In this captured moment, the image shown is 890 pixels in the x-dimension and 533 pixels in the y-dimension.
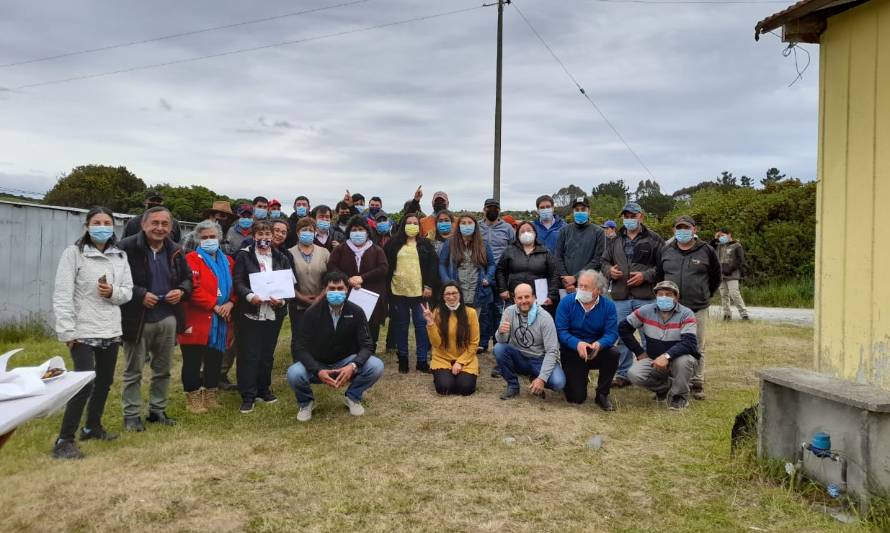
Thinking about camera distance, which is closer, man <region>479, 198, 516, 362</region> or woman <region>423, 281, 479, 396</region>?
woman <region>423, 281, 479, 396</region>

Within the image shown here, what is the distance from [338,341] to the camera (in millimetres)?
6031

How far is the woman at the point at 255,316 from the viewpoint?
20.2 feet

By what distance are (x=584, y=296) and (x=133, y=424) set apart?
4.19 m

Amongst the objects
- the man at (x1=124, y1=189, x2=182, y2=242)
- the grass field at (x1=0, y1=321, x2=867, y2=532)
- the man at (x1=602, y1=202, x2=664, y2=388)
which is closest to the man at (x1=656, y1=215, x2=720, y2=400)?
the man at (x1=602, y1=202, x2=664, y2=388)

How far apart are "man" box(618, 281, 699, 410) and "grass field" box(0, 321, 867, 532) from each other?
23 centimetres

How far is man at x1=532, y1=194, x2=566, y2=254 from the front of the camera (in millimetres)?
8320

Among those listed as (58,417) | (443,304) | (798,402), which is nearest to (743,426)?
(798,402)

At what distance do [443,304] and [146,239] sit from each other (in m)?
2.92

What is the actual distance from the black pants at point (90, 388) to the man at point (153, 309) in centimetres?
27

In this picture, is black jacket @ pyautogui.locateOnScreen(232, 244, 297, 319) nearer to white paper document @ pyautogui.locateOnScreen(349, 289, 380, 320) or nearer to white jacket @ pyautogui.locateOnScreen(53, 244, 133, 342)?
white paper document @ pyautogui.locateOnScreen(349, 289, 380, 320)

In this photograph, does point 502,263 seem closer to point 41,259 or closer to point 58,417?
point 58,417

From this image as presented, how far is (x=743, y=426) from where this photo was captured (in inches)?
187

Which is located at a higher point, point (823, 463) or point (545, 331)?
point (545, 331)

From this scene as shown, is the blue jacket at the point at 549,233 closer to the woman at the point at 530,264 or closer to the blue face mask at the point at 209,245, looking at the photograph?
Result: the woman at the point at 530,264
